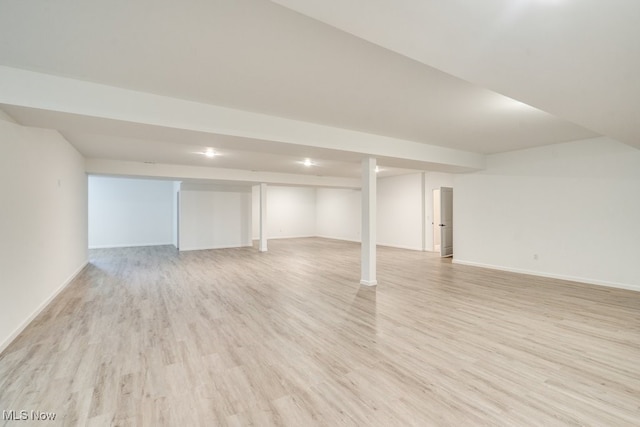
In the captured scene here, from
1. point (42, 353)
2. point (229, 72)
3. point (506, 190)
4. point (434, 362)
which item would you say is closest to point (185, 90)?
point (229, 72)

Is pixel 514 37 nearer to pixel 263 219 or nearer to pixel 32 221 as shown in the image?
pixel 32 221

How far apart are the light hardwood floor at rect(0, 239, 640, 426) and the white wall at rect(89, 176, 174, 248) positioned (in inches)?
250

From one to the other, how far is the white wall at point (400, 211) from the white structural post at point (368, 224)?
4843mm

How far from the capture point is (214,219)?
10430 mm

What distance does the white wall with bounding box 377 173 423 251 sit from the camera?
374 inches

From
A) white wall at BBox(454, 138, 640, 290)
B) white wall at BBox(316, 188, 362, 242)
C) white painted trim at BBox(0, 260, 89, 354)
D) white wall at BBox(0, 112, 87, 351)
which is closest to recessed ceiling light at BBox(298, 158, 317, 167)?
white wall at BBox(454, 138, 640, 290)

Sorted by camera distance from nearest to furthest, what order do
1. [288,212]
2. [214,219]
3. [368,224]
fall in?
[368,224]
[214,219]
[288,212]

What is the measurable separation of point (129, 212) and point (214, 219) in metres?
3.33

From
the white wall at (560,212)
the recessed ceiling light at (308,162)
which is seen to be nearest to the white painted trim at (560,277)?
the white wall at (560,212)

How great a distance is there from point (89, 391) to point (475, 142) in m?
6.27

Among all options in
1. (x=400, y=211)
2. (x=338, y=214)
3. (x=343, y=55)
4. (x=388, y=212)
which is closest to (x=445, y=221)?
(x=400, y=211)

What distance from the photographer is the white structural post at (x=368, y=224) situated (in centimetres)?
507

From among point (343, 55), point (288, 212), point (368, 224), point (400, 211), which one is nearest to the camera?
point (343, 55)

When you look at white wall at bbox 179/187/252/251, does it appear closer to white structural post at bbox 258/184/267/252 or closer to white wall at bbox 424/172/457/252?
white structural post at bbox 258/184/267/252
